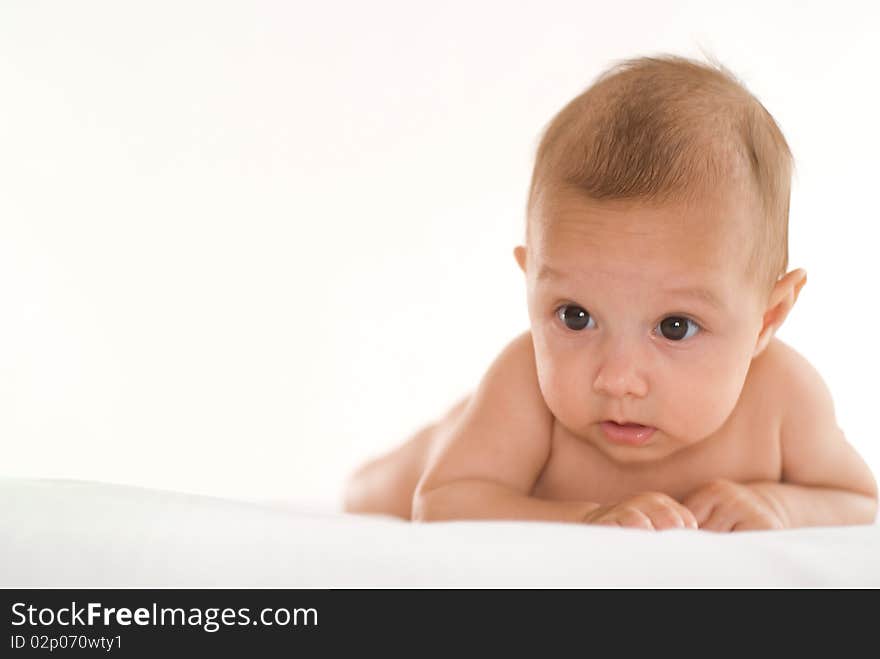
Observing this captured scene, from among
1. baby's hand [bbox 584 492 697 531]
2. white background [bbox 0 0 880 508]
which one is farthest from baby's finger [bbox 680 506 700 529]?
white background [bbox 0 0 880 508]

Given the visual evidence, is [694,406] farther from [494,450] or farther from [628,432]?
[494,450]

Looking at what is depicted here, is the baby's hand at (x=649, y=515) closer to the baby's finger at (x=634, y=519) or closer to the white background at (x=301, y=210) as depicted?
the baby's finger at (x=634, y=519)

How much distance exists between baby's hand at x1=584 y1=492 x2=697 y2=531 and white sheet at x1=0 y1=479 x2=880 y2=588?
8.4 inches

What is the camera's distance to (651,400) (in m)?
1.23

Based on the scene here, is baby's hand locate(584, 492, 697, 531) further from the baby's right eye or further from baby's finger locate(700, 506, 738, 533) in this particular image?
the baby's right eye

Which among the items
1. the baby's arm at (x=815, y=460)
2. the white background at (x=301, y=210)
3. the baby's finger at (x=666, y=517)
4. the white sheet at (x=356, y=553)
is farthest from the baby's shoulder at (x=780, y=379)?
the white background at (x=301, y=210)

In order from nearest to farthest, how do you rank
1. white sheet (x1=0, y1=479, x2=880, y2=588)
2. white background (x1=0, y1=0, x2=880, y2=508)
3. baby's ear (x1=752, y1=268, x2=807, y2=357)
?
white sheet (x1=0, y1=479, x2=880, y2=588) → baby's ear (x1=752, y1=268, x2=807, y2=357) → white background (x1=0, y1=0, x2=880, y2=508)

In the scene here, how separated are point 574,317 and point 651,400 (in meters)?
0.12

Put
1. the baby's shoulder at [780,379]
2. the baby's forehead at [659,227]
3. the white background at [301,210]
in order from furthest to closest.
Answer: the white background at [301,210] < the baby's shoulder at [780,379] < the baby's forehead at [659,227]

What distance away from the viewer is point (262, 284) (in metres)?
3.15

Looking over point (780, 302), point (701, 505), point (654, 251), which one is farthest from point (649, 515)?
point (780, 302)

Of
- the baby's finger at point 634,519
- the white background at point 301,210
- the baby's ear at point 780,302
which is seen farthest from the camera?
the white background at point 301,210

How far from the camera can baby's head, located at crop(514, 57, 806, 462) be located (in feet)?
3.88

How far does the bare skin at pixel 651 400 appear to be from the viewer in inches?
46.6
